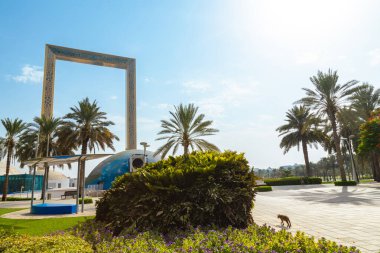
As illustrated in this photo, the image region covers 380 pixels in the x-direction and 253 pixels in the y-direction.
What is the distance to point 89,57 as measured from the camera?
4753cm

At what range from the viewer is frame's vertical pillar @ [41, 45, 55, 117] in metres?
39.9

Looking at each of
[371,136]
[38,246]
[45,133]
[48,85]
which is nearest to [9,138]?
[45,133]

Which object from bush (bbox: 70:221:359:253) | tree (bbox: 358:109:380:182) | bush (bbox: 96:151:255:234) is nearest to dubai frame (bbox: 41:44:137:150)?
tree (bbox: 358:109:380:182)

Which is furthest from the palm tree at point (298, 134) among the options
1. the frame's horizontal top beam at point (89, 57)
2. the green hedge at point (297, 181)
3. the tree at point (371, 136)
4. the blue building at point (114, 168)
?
the frame's horizontal top beam at point (89, 57)

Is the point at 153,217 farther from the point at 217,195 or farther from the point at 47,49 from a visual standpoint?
the point at 47,49

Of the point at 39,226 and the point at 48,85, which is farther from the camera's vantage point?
the point at 48,85

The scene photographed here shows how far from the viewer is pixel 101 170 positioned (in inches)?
1727

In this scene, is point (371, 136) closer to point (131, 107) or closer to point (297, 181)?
point (297, 181)

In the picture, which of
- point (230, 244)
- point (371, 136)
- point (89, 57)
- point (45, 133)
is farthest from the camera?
point (89, 57)

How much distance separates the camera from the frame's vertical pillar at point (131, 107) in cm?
4662

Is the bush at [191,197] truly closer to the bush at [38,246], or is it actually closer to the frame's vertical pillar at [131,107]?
the bush at [38,246]

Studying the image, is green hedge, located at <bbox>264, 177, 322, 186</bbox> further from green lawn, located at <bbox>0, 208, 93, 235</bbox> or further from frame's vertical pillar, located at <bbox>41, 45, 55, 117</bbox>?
frame's vertical pillar, located at <bbox>41, 45, 55, 117</bbox>

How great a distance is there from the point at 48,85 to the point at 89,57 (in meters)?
9.84

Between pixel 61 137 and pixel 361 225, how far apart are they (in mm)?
29492
